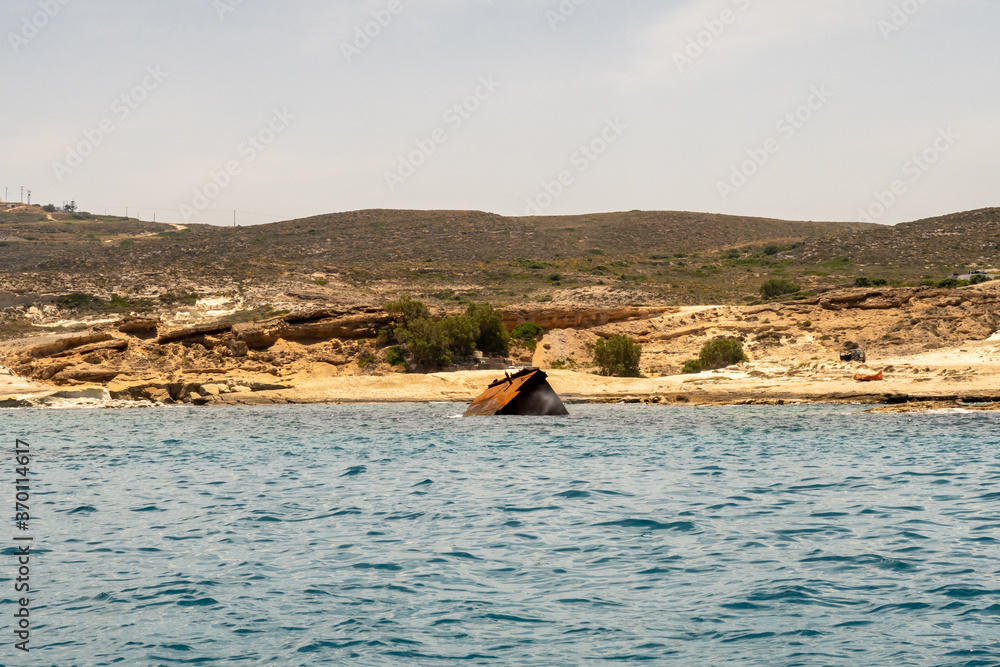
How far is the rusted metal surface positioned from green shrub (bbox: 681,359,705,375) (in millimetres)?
13497

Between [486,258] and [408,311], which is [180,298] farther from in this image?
[486,258]

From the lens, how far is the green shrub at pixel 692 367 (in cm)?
4538

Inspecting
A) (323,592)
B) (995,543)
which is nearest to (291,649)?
(323,592)

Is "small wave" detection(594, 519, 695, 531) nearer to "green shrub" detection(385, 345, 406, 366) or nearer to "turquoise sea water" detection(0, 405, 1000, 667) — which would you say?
"turquoise sea water" detection(0, 405, 1000, 667)

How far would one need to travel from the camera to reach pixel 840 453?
63.6ft

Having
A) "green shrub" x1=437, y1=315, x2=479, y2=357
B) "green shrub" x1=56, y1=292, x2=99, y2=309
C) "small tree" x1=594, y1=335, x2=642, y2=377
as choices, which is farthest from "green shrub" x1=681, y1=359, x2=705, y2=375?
"green shrub" x1=56, y1=292, x2=99, y2=309

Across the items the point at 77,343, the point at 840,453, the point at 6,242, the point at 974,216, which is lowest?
the point at 840,453

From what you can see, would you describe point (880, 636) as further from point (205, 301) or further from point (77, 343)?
point (205, 301)

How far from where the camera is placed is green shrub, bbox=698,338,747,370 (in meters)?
45.3

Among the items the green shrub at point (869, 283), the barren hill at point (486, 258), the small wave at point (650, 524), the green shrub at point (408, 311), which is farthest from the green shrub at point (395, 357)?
the small wave at point (650, 524)

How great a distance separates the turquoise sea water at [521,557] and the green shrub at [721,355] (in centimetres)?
2433

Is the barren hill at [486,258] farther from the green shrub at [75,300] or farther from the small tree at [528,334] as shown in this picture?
the small tree at [528,334]

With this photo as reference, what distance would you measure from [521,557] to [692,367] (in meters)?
37.0

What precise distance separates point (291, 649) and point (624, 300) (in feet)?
200
